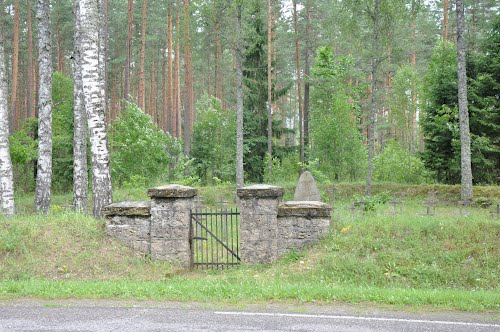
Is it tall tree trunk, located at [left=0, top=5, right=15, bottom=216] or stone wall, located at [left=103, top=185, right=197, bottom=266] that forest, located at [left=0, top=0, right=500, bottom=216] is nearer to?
tall tree trunk, located at [left=0, top=5, right=15, bottom=216]

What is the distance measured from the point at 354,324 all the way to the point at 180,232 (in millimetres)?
5397

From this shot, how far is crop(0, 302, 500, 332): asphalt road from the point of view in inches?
267

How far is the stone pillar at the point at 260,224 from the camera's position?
1139 cm

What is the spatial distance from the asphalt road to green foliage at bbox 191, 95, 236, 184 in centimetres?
2539

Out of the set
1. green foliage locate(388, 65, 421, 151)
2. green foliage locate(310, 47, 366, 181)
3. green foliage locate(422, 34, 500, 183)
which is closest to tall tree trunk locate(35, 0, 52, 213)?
green foliage locate(310, 47, 366, 181)

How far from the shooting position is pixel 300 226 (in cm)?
1152

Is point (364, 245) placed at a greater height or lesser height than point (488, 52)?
lesser

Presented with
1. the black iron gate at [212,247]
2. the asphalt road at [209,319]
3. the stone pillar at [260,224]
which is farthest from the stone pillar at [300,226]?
the asphalt road at [209,319]

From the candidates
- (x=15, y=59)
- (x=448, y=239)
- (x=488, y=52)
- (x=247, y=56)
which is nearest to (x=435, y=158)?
(x=488, y=52)

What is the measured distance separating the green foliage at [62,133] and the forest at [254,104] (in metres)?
0.08

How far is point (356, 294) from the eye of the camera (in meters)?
8.52

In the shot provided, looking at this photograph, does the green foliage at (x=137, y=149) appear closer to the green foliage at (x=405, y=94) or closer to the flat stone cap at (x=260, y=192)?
the flat stone cap at (x=260, y=192)

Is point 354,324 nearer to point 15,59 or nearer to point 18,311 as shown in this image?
point 18,311

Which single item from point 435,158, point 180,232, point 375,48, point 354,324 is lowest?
point 354,324
